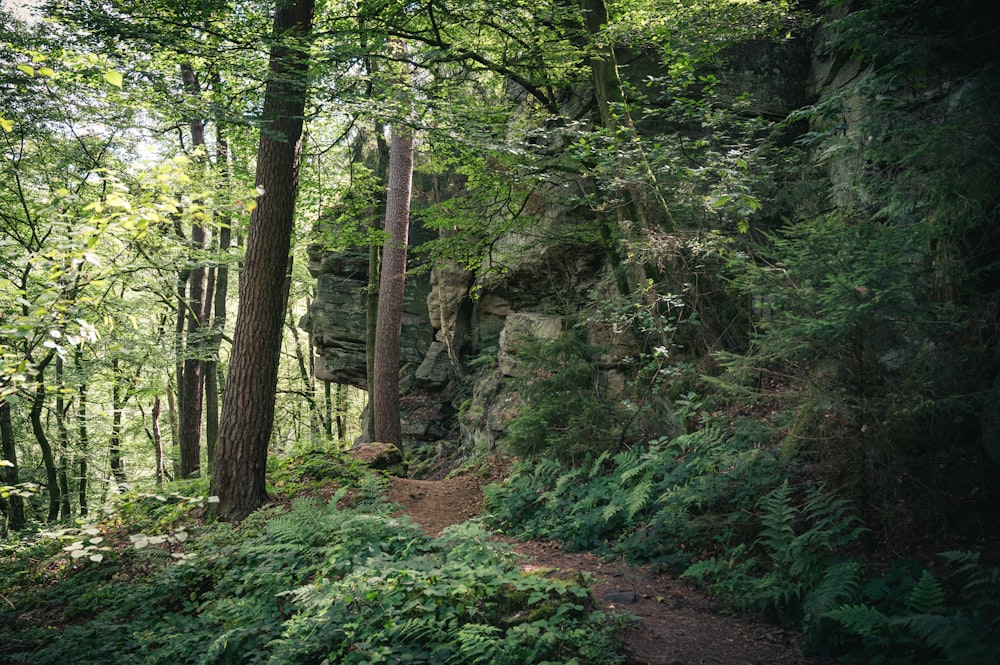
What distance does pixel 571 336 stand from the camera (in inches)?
360

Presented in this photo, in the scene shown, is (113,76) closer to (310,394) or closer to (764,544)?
(764,544)

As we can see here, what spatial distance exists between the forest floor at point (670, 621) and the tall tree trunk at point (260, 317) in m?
4.08

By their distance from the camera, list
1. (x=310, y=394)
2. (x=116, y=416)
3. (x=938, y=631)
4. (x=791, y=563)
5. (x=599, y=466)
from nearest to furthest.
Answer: (x=938, y=631), (x=791, y=563), (x=599, y=466), (x=116, y=416), (x=310, y=394)

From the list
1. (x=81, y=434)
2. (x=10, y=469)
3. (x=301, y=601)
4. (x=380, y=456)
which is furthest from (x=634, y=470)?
(x=81, y=434)

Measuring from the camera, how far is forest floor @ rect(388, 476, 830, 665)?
400 cm

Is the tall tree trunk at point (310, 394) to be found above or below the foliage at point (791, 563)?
below

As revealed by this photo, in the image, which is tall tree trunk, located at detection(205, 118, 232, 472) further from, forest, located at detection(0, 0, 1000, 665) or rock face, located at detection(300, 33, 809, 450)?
rock face, located at detection(300, 33, 809, 450)

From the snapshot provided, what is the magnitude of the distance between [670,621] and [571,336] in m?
5.09

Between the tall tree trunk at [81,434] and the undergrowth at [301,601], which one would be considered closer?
the undergrowth at [301,601]

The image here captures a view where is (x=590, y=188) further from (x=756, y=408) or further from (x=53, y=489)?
(x=53, y=489)

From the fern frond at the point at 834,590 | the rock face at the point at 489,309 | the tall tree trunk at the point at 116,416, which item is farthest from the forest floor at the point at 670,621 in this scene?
the tall tree trunk at the point at 116,416

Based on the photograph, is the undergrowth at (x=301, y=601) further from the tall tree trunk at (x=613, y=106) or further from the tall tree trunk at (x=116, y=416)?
the tall tree trunk at (x=613, y=106)

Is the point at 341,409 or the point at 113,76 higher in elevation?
the point at 113,76

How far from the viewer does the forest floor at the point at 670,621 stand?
3998 millimetres
